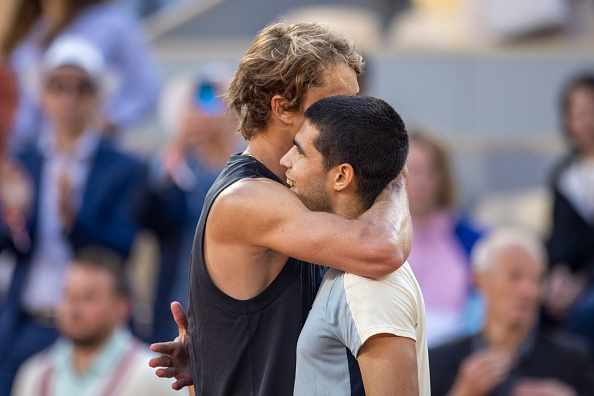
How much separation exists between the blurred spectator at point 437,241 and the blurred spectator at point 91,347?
4.70ft

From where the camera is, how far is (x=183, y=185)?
4.69 metres

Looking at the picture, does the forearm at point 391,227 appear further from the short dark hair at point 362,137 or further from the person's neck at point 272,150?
the person's neck at point 272,150

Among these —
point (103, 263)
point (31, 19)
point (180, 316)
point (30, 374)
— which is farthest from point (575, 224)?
point (31, 19)

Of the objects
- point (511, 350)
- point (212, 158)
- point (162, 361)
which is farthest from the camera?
point (212, 158)

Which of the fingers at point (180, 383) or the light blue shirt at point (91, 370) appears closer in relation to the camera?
the fingers at point (180, 383)

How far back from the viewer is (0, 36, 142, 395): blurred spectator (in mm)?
4758

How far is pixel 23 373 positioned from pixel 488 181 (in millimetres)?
3362

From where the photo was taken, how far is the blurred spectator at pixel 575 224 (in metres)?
4.93

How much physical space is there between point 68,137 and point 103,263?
2.29 ft

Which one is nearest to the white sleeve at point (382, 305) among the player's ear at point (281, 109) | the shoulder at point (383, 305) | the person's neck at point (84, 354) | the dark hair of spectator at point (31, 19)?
the shoulder at point (383, 305)

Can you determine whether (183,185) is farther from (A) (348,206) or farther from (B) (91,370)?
(A) (348,206)

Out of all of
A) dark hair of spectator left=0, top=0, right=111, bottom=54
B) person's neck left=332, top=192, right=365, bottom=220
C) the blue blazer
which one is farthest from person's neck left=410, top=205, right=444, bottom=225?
person's neck left=332, top=192, right=365, bottom=220

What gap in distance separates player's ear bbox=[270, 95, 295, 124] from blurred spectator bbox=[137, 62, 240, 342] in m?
2.36

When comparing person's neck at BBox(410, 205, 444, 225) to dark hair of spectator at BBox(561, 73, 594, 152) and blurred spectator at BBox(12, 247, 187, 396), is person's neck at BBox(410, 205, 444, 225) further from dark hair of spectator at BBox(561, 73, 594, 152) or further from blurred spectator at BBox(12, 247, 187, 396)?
blurred spectator at BBox(12, 247, 187, 396)
